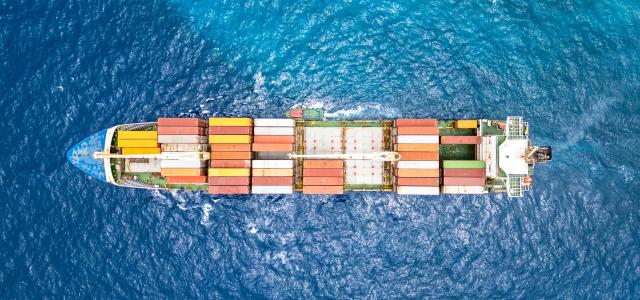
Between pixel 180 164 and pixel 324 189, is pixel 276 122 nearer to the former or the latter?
pixel 324 189

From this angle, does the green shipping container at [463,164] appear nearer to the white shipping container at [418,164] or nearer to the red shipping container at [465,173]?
the red shipping container at [465,173]

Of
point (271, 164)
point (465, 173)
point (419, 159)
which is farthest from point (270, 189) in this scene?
point (465, 173)

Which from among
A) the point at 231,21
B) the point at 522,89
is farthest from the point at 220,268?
the point at 522,89

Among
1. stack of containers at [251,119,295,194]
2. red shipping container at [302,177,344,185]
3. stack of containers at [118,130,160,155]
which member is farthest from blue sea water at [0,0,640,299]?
stack of containers at [118,130,160,155]

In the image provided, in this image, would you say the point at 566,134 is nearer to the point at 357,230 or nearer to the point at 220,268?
the point at 357,230

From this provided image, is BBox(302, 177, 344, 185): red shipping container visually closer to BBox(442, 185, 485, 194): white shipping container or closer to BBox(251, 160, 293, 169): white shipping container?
BBox(251, 160, 293, 169): white shipping container

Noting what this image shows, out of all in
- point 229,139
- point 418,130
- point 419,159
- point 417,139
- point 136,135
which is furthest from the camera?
point 136,135
